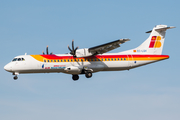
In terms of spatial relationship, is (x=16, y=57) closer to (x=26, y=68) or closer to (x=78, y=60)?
(x=26, y=68)

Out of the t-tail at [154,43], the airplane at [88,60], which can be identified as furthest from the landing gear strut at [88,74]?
the t-tail at [154,43]

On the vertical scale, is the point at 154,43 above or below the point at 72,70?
above

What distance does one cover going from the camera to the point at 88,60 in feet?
109

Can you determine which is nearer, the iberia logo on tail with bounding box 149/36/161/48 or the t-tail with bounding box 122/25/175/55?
the t-tail with bounding box 122/25/175/55

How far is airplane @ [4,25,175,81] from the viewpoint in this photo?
105 ft

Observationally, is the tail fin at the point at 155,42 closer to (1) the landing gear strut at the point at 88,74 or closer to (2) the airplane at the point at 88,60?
(2) the airplane at the point at 88,60

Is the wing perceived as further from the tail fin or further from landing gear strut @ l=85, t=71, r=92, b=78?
the tail fin

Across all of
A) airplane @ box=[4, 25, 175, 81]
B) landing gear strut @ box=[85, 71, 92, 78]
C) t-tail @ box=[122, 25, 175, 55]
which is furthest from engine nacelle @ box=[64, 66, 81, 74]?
t-tail @ box=[122, 25, 175, 55]

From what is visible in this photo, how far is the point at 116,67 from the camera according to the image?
1328 inches

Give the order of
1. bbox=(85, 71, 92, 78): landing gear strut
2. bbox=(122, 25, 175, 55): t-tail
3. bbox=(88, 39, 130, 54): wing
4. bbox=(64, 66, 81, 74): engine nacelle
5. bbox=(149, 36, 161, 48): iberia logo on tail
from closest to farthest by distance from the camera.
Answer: bbox=(88, 39, 130, 54): wing < bbox=(64, 66, 81, 74): engine nacelle < bbox=(85, 71, 92, 78): landing gear strut < bbox=(122, 25, 175, 55): t-tail < bbox=(149, 36, 161, 48): iberia logo on tail

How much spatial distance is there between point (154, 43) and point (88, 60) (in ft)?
27.6

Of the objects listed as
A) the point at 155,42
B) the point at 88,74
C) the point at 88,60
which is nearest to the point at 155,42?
the point at 155,42

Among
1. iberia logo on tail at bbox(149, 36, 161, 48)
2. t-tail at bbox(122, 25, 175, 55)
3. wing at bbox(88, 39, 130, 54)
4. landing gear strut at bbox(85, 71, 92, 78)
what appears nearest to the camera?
wing at bbox(88, 39, 130, 54)

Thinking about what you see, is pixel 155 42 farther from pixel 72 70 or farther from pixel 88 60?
pixel 72 70
